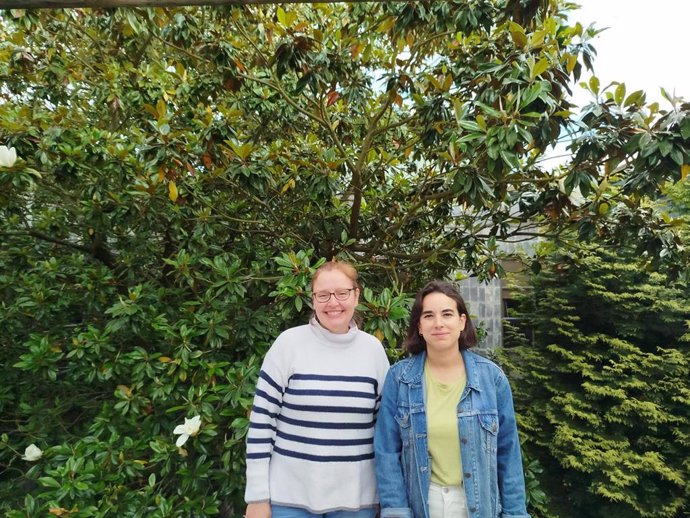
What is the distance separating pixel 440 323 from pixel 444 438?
1.17ft

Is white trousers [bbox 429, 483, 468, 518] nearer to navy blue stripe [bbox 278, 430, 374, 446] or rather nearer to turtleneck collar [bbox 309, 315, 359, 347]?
navy blue stripe [bbox 278, 430, 374, 446]

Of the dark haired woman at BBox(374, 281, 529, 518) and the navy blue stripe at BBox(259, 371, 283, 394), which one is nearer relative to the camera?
the dark haired woman at BBox(374, 281, 529, 518)

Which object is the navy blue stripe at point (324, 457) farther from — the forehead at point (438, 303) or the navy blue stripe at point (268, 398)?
the forehead at point (438, 303)

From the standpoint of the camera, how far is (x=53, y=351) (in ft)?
8.67

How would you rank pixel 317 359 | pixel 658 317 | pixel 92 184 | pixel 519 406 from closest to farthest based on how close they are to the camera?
pixel 317 359
pixel 92 184
pixel 658 317
pixel 519 406

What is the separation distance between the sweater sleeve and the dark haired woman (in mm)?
347

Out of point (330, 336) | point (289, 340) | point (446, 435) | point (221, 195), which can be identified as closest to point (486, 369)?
point (446, 435)

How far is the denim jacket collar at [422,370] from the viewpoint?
154 cm

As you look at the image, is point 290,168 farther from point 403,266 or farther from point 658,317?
point 658,317

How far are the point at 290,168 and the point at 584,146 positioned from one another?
72.9 inches

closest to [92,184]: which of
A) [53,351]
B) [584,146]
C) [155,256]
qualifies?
[155,256]

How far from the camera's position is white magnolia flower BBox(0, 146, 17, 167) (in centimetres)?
232

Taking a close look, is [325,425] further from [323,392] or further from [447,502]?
[447,502]

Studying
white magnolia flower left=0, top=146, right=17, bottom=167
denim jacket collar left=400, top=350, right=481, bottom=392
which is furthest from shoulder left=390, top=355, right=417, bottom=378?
white magnolia flower left=0, top=146, right=17, bottom=167
